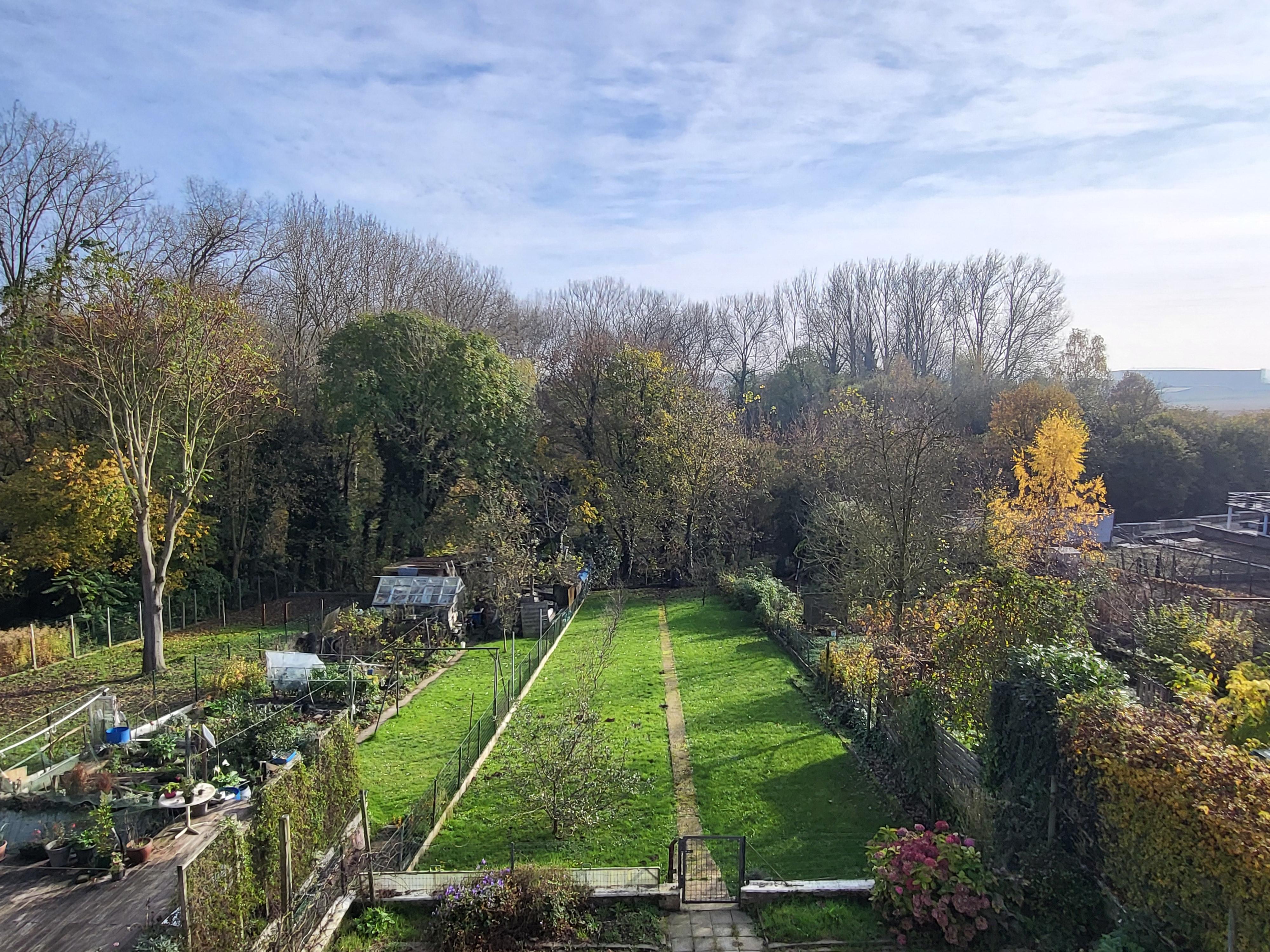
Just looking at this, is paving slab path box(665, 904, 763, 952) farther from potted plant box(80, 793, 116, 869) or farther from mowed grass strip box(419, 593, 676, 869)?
potted plant box(80, 793, 116, 869)

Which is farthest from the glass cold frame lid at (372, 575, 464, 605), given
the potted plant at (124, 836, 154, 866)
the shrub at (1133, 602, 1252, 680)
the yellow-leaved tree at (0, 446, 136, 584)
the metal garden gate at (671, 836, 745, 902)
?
the shrub at (1133, 602, 1252, 680)

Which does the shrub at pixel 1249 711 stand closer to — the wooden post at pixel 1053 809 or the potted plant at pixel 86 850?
the wooden post at pixel 1053 809

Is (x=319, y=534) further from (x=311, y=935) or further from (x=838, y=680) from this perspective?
(x=311, y=935)

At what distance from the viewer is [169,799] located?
10.0 metres

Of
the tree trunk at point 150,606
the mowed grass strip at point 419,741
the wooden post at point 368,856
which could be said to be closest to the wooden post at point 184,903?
the wooden post at point 368,856

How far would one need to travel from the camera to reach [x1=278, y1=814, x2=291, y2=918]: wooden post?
7289 mm

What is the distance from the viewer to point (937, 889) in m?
7.49

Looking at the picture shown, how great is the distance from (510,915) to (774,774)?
6.05 m

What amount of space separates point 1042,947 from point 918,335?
184ft

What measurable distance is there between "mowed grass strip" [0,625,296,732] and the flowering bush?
46.4 ft

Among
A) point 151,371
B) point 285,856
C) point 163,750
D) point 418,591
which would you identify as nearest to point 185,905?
point 285,856

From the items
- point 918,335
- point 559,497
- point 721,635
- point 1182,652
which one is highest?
point 918,335

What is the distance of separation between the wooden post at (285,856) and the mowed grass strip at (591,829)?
226 centimetres

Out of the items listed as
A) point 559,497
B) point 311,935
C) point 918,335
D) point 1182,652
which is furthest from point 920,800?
point 918,335
